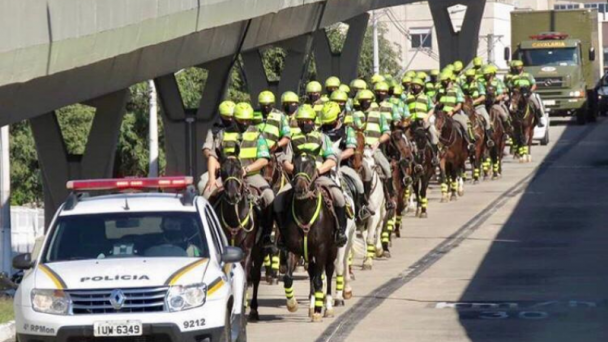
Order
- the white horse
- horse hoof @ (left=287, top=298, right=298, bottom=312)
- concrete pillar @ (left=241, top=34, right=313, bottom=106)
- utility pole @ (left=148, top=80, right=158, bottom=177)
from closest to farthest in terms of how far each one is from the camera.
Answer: horse hoof @ (left=287, top=298, right=298, bottom=312) < the white horse < utility pole @ (left=148, top=80, right=158, bottom=177) < concrete pillar @ (left=241, top=34, right=313, bottom=106)

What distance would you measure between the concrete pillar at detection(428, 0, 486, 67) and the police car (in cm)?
5011

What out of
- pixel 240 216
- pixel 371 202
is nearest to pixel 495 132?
pixel 371 202

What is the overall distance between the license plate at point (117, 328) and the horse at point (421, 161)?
16460 mm

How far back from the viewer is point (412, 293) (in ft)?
74.2

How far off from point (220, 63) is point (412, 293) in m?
17.9

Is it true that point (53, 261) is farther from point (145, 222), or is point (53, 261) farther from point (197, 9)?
point (197, 9)

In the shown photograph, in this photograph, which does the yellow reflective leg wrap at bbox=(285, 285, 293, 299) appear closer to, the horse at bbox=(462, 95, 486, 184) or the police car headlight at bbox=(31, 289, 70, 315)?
the police car headlight at bbox=(31, 289, 70, 315)

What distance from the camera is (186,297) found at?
14.9 metres

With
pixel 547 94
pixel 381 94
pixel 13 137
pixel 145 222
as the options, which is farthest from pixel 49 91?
pixel 547 94

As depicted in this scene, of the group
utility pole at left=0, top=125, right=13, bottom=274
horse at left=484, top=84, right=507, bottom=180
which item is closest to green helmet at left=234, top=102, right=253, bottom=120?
utility pole at left=0, top=125, right=13, bottom=274

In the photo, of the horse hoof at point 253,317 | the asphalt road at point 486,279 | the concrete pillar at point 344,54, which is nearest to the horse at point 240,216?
the horse hoof at point 253,317

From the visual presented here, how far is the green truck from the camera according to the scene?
58.0 meters

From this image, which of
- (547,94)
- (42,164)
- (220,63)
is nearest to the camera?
(42,164)

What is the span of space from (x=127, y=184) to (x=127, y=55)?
13.2 m
